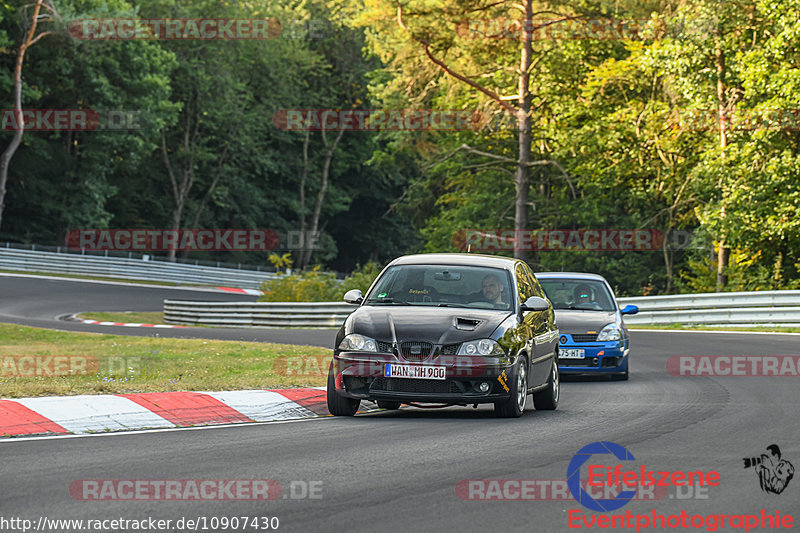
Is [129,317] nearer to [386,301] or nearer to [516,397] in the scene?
[386,301]

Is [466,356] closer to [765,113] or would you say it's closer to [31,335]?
[31,335]

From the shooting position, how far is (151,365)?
1620 cm

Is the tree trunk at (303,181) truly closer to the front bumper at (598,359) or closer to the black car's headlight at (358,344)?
the front bumper at (598,359)

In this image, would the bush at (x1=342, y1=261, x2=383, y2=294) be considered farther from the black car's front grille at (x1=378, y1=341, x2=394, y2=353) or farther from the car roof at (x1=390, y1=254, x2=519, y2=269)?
the black car's front grille at (x1=378, y1=341, x2=394, y2=353)

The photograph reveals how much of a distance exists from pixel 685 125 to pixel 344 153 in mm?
46068

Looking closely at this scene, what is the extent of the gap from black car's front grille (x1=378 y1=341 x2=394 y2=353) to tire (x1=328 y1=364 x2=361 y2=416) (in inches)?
25.3

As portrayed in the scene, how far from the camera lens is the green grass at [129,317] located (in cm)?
3553

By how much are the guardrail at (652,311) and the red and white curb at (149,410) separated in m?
18.0

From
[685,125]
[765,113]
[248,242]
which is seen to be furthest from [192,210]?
[765,113]

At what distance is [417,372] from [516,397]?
1124 millimetres

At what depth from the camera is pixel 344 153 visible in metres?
79.4

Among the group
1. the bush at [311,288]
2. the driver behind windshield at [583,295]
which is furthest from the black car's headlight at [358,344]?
the bush at [311,288]

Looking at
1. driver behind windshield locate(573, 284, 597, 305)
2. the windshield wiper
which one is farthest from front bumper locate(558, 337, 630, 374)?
the windshield wiper

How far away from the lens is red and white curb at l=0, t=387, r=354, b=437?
32.4 ft
